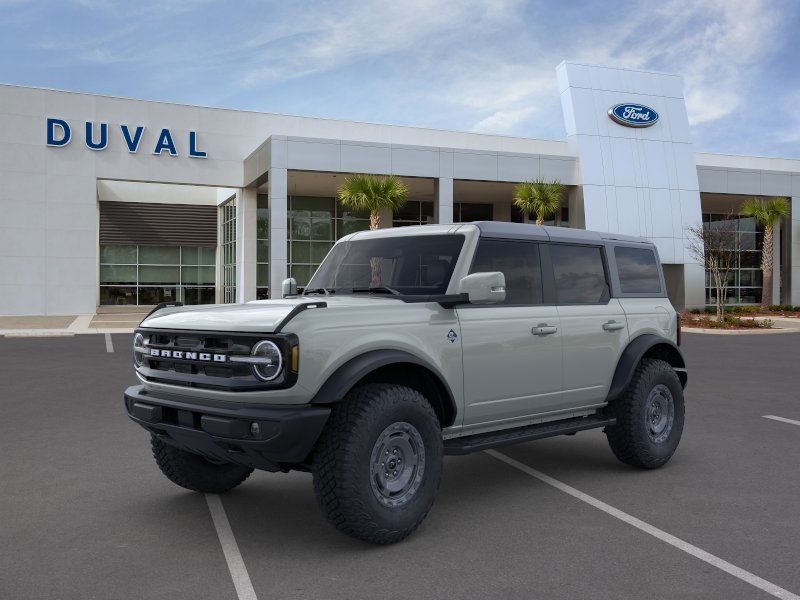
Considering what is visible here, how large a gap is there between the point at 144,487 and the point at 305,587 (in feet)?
8.02

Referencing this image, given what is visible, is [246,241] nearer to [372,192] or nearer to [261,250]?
[261,250]

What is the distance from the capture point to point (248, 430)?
162 inches

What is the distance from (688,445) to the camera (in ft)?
23.8

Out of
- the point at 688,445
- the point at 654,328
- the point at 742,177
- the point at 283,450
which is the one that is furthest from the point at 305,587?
the point at 742,177

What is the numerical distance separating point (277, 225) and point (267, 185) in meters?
4.23

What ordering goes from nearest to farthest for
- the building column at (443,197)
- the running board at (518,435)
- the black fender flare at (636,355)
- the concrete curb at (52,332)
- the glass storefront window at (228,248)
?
the running board at (518,435)
the black fender flare at (636,355)
the concrete curb at (52,332)
the building column at (443,197)
the glass storefront window at (228,248)

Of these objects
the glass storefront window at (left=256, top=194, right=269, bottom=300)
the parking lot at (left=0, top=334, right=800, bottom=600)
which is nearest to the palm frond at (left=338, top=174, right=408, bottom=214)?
the glass storefront window at (left=256, top=194, right=269, bottom=300)

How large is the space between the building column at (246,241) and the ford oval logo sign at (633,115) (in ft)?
52.8

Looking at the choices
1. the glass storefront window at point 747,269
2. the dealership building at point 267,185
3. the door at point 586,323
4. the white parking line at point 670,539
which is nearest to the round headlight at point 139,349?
the door at point 586,323

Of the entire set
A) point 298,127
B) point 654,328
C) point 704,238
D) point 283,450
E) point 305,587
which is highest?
point 298,127

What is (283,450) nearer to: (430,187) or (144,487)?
(144,487)

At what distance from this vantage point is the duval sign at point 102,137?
28953mm

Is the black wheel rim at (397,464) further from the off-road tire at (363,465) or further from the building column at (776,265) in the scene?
the building column at (776,265)

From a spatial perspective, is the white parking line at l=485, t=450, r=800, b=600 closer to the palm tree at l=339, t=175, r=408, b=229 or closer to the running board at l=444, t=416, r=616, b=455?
the running board at l=444, t=416, r=616, b=455
